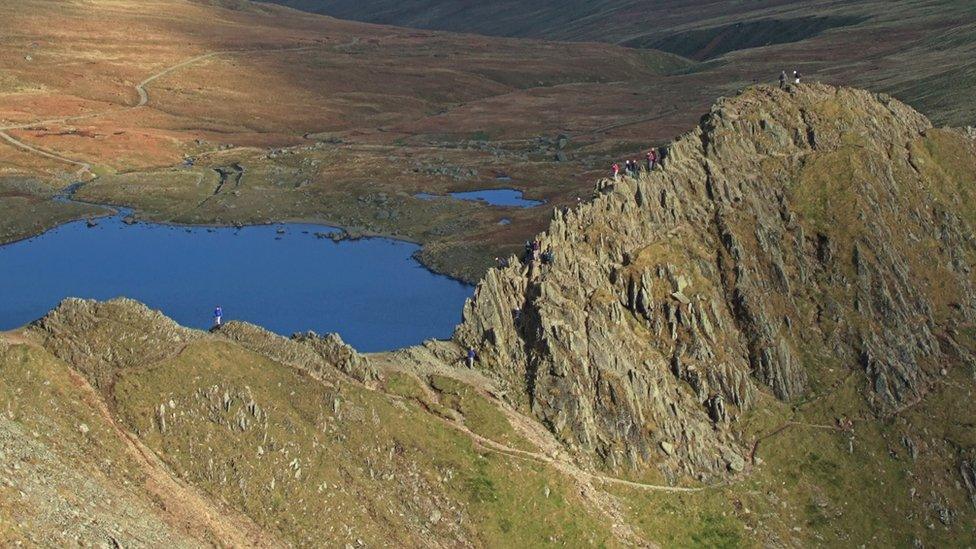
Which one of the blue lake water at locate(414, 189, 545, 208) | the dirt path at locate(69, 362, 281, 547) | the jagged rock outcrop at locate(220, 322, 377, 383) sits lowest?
the blue lake water at locate(414, 189, 545, 208)

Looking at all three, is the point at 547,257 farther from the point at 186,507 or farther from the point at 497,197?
the point at 497,197

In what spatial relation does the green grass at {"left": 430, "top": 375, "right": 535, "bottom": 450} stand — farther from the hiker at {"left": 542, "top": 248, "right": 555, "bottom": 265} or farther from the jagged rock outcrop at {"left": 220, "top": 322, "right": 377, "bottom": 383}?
the hiker at {"left": 542, "top": 248, "right": 555, "bottom": 265}

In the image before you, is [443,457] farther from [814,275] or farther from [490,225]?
[490,225]

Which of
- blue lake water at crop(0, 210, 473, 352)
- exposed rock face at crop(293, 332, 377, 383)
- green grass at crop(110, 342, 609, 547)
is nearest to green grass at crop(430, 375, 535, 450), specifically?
green grass at crop(110, 342, 609, 547)

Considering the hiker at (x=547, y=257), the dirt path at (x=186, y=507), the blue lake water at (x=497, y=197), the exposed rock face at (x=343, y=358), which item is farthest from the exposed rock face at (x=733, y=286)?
the blue lake water at (x=497, y=197)

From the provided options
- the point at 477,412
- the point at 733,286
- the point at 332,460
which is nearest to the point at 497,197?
the point at 733,286

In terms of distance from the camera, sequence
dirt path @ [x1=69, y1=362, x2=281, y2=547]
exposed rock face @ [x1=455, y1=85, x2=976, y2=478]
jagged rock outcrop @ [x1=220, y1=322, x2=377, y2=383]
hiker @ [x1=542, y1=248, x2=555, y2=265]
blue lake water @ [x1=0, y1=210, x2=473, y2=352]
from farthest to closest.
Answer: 1. blue lake water @ [x1=0, y1=210, x2=473, y2=352]
2. hiker @ [x1=542, y1=248, x2=555, y2=265]
3. exposed rock face @ [x1=455, y1=85, x2=976, y2=478]
4. jagged rock outcrop @ [x1=220, y1=322, x2=377, y2=383]
5. dirt path @ [x1=69, y1=362, x2=281, y2=547]
